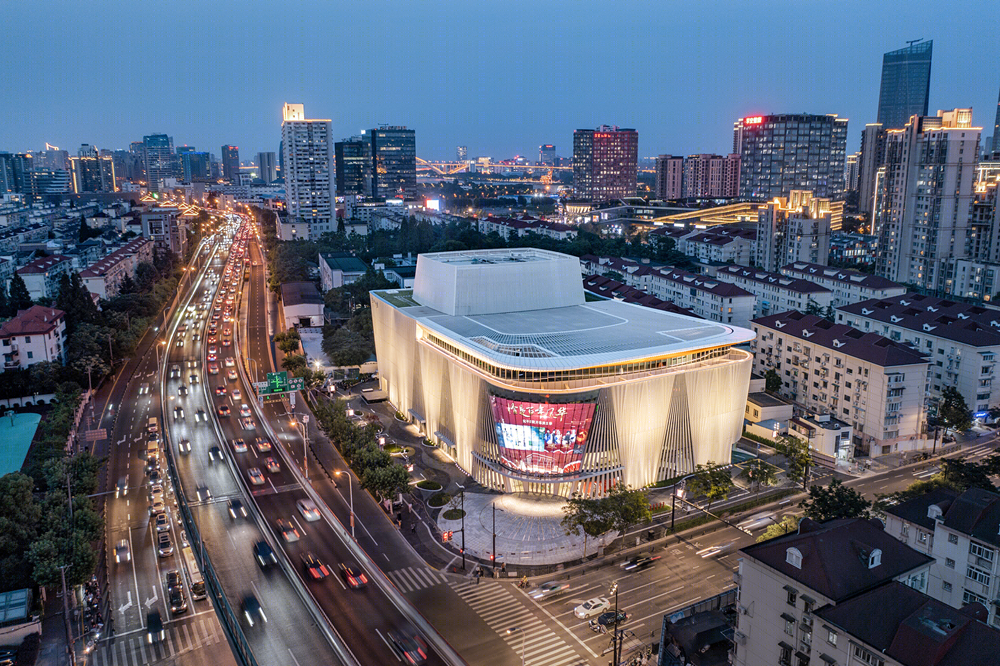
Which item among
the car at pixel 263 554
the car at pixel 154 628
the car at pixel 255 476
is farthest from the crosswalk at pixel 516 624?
the car at pixel 255 476

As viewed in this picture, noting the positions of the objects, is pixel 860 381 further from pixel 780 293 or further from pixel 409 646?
pixel 409 646

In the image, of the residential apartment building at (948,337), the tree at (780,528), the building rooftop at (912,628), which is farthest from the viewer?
the residential apartment building at (948,337)

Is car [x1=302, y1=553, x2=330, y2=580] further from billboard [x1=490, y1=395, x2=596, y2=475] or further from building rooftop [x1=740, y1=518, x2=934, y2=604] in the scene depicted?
building rooftop [x1=740, y1=518, x2=934, y2=604]

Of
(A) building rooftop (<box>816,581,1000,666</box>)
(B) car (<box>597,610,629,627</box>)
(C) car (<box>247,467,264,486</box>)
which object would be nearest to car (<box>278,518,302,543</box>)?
(C) car (<box>247,467,264,486</box>)

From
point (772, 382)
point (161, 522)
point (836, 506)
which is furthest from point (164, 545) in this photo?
point (772, 382)

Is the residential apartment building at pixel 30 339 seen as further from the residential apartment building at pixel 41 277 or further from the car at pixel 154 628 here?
the car at pixel 154 628
